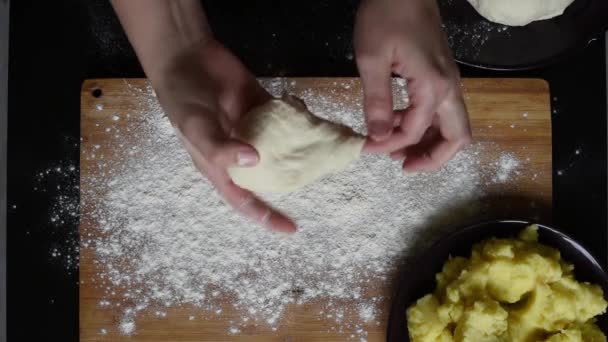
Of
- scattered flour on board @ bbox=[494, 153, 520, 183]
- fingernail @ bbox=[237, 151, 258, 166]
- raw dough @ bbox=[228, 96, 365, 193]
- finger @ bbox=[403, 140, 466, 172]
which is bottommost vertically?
scattered flour on board @ bbox=[494, 153, 520, 183]

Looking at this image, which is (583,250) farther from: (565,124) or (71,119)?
(71,119)

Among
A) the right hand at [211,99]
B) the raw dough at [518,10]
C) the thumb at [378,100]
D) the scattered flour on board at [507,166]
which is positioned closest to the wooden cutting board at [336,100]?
the scattered flour on board at [507,166]

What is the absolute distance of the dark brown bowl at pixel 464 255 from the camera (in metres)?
1.33

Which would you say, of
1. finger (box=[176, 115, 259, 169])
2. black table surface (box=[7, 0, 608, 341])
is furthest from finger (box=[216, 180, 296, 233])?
black table surface (box=[7, 0, 608, 341])

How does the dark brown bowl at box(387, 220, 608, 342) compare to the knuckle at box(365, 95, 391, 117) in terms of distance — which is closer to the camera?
the knuckle at box(365, 95, 391, 117)

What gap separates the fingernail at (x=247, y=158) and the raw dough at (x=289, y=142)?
126 millimetres

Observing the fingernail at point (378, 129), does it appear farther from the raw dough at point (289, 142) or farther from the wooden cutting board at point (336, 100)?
the wooden cutting board at point (336, 100)

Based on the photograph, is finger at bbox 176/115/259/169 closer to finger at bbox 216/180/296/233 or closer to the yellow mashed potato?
finger at bbox 216/180/296/233

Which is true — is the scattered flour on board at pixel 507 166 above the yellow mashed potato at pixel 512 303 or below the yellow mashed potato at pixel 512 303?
above

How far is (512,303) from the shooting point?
130 centimetres

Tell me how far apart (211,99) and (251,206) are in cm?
23

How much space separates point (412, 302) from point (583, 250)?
0.39 metres

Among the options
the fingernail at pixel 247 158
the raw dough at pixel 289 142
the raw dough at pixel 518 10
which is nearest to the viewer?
the fingernail at pixel 247 158

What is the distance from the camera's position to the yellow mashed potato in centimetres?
124
